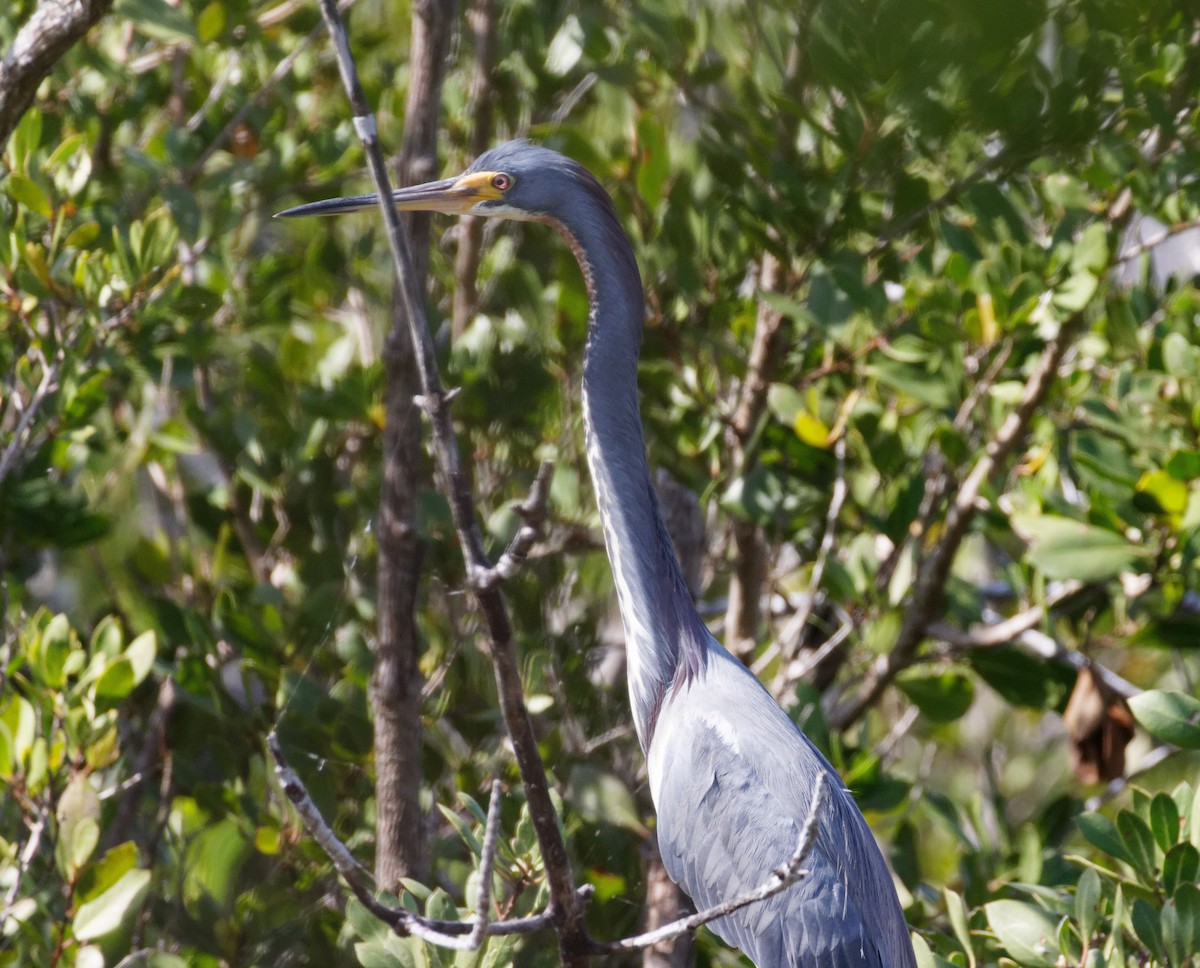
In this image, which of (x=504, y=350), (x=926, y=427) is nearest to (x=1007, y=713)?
(x=926, y=427)

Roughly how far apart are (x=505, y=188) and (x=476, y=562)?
1158 millimetres

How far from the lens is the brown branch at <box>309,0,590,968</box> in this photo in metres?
1.42

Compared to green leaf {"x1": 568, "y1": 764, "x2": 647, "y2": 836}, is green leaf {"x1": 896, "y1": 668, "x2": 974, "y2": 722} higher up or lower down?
lower down

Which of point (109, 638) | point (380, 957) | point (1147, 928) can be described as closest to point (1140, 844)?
point (1147, 928)

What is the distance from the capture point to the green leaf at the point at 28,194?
246cm

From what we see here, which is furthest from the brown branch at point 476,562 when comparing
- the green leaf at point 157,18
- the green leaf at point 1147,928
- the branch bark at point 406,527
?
the green leaf at point 157,18

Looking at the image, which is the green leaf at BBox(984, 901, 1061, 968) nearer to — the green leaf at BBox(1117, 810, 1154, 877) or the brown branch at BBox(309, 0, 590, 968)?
the green leaf at BBox(1117, 810, 1154, 877)

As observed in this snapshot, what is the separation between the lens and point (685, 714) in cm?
228

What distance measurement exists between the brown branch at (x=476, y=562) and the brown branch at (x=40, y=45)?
20.8 inches

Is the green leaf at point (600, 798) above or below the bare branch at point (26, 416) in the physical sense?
below

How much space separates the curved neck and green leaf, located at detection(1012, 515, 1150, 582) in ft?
2.59

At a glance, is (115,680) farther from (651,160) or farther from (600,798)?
(651,160)

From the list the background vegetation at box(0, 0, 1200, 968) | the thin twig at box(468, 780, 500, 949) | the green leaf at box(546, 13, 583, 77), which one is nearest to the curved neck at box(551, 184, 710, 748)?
the background vegetation at box(0, 0, 1200, 968)

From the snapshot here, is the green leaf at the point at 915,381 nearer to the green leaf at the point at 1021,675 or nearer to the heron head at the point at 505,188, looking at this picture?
the green leaf at the point at 1021,675
